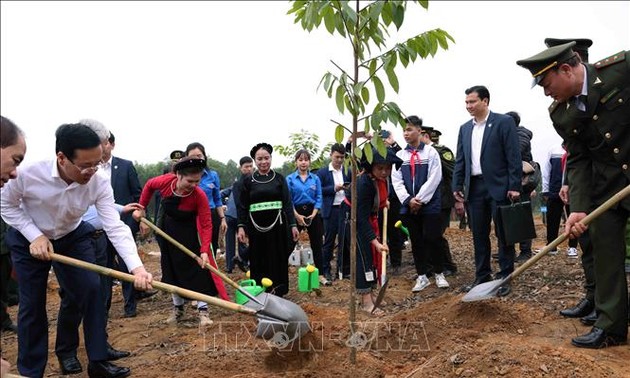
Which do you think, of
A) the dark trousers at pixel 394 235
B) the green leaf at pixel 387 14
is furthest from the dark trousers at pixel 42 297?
the dark trousers at pixel 394 235

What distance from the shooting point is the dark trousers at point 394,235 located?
7880mm

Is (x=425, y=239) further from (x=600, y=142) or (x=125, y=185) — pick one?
(x=125, y=185)

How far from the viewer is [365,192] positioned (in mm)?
5254

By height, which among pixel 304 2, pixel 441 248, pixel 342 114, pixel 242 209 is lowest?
pixel 441 248

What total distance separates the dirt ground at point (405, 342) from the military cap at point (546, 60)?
1.83 metres

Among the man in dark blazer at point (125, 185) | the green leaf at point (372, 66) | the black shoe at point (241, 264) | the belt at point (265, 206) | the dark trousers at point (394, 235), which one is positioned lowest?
the black shoe at point (241, 264)

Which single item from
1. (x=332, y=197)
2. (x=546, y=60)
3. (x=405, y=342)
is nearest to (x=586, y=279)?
(x=405, y=342)

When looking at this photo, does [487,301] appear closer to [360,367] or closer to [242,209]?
[360,367]

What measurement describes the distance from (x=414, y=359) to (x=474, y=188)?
8.29ft

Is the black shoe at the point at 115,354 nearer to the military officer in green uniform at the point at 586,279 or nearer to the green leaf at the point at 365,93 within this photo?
the green leaf at the point at 365,93

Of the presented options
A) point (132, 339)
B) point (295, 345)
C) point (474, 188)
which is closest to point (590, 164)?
point (474, 188)

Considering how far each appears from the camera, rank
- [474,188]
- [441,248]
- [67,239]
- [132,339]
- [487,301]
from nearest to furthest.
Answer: [67,239], [487,301], [132,339], [474,188], [441,248]

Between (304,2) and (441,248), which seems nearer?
(304,2)

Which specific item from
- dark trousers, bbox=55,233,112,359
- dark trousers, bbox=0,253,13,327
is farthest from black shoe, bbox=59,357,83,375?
dark trousers, bbox=0,253,13,327
